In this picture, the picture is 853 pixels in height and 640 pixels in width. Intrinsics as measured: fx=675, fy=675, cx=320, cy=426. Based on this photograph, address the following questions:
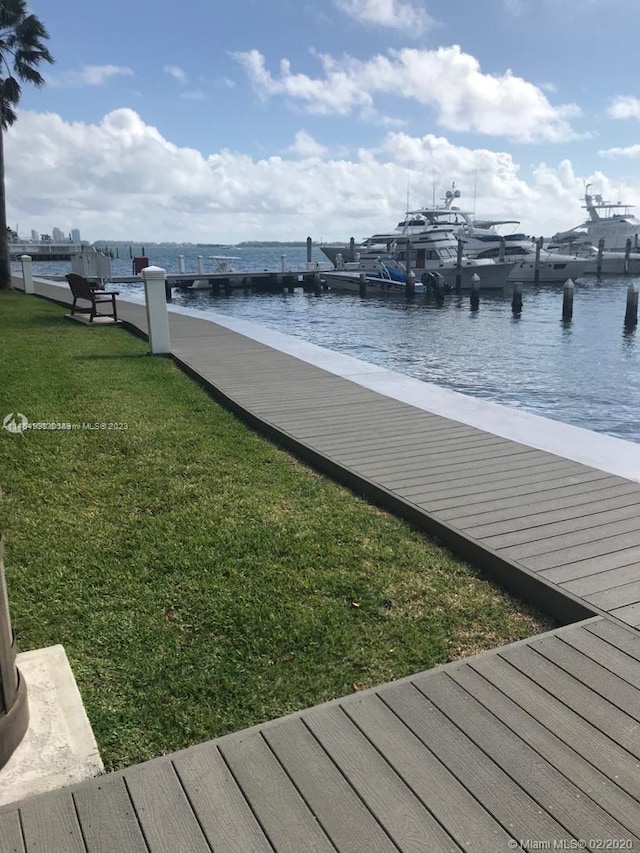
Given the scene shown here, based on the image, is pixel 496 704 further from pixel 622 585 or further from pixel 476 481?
pixel 476 481

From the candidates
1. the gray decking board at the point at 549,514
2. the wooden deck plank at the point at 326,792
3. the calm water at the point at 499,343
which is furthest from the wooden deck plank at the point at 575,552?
the calm water at the point at 499,343

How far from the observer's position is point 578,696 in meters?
2.31

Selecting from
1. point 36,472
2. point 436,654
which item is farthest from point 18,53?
point 436,654

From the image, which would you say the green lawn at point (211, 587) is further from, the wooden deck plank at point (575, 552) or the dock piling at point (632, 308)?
the dock piling at point (632, 308)

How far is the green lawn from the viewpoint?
96.8 inches

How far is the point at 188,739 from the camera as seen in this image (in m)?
2.21

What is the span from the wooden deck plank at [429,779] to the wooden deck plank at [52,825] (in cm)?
88

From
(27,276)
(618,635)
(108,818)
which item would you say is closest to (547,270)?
(27,276)

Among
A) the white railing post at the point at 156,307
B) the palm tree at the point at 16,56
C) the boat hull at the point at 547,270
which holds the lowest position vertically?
the white railing post at the point at 156,307

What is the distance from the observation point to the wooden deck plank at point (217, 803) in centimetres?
177

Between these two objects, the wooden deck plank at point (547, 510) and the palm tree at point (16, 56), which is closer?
the wooden deck plank at point (547, 510)

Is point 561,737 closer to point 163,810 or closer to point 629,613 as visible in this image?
point 629,613

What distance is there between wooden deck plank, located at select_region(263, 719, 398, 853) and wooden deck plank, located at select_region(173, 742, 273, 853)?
165mm

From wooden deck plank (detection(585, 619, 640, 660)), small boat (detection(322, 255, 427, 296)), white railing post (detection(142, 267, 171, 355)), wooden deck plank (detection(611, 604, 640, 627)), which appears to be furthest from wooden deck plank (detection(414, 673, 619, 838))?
small boat (detection(322, 255, 427, 296))
